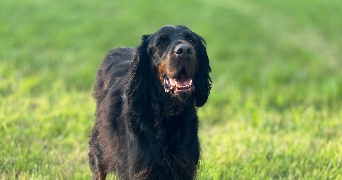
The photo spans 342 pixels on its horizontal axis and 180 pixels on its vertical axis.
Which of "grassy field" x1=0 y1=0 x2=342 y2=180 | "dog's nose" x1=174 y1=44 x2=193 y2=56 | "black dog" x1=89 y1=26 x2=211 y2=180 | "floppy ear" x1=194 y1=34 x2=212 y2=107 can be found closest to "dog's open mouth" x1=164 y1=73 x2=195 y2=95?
"black dog" x1=89 y1=26 x2=211 y2=180

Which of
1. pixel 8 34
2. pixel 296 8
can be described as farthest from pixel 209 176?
pixel 296 8

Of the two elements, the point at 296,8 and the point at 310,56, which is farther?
the point at 296,8

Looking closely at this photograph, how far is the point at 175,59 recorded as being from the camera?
3.12 meters

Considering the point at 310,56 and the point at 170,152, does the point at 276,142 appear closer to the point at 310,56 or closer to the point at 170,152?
the point at 170,152

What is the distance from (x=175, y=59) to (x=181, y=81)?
8.4 inches

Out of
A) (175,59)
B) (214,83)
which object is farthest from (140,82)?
(214,83)

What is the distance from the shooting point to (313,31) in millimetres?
13414

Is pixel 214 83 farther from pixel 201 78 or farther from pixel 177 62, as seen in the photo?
pixel 177 62

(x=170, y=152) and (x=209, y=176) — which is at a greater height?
(x=170, y=152)

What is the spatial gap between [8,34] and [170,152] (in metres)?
7.32

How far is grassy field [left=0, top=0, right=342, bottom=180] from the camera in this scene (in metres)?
4.74

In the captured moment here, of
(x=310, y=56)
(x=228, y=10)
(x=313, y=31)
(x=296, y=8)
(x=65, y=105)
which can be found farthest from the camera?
(x=296, y=8)

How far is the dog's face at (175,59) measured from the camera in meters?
3.13

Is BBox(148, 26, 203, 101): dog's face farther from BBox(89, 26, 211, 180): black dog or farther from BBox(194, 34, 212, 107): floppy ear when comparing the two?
BBox(194, 34, 212, 107): floppy ear
